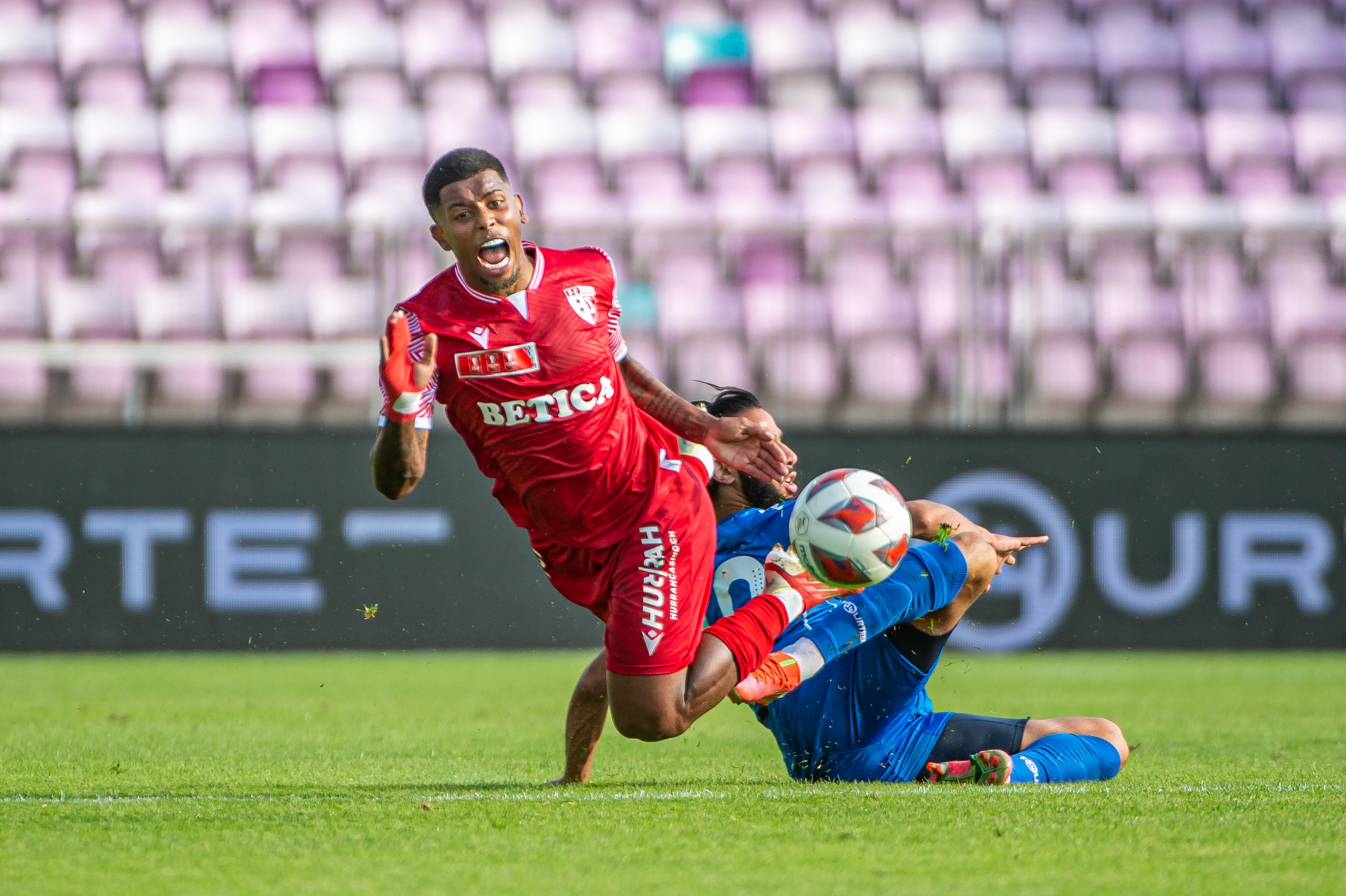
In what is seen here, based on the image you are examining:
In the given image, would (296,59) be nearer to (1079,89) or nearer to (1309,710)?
(1079,89)

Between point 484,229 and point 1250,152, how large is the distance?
10775mm

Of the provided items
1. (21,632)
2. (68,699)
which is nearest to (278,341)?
(21,632)

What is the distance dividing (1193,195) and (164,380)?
28.6 feet

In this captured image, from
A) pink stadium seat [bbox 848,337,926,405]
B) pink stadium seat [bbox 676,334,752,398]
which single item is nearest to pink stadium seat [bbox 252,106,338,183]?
pink stadium seat [bbox 676,334,752,398]

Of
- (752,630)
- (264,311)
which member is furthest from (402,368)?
(264,311)

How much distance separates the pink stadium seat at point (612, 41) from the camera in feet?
45.9

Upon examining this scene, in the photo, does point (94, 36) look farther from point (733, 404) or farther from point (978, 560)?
point (978, 560)

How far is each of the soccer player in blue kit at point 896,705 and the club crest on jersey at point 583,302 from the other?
0.64m

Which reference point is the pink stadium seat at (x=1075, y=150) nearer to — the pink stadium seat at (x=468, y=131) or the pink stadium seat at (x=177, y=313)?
the pink stadium seat at (x=468, y=131)

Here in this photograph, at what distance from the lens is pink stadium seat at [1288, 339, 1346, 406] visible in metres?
10.2

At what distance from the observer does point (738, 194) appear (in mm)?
13086

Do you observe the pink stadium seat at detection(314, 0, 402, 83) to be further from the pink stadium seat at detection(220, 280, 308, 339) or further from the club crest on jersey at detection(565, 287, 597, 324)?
the club crest on jersey at detection(565, 287, 597, 324)

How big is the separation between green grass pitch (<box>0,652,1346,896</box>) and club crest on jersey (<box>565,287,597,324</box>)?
1468 mm

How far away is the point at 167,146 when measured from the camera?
42.4ft
